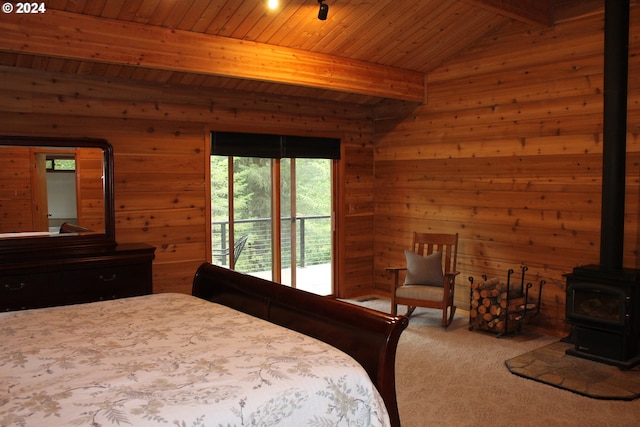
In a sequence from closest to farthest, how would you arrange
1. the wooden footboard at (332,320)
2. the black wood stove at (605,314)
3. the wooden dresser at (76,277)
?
the wooden footboard at (332,320)
the wooden dresser at (76,277)
the black wood stove at (605,314)

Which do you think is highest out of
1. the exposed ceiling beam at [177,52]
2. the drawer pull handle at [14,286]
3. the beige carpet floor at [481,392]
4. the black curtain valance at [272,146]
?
the exposed ceiling beam at [177,52]

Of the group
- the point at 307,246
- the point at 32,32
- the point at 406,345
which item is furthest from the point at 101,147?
the point at 406,345

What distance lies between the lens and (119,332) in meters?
2.44

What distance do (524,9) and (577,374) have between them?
9.98 ft

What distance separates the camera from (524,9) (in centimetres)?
472

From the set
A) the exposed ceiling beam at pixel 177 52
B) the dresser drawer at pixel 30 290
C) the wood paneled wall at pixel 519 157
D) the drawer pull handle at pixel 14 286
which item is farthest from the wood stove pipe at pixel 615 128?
the drawer pull handle at pixel 14 286

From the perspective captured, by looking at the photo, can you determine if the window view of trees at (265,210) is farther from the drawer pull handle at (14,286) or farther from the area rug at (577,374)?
the area rug at (577,374)

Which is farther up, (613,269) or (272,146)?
(272,146)

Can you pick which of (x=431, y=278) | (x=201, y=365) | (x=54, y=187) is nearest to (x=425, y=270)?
(x=431, y=278)

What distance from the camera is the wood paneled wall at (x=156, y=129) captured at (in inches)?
178

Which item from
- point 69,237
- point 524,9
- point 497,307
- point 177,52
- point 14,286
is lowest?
point 497,307

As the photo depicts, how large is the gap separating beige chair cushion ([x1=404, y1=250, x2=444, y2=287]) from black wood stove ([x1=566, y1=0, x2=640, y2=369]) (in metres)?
1.36

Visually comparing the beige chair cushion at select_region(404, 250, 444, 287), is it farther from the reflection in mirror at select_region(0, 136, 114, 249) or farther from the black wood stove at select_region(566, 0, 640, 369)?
the reflection in mirror at select_region(0, 136, 114, 249)

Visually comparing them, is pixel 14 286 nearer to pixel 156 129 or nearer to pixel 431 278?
pixel 156 129
